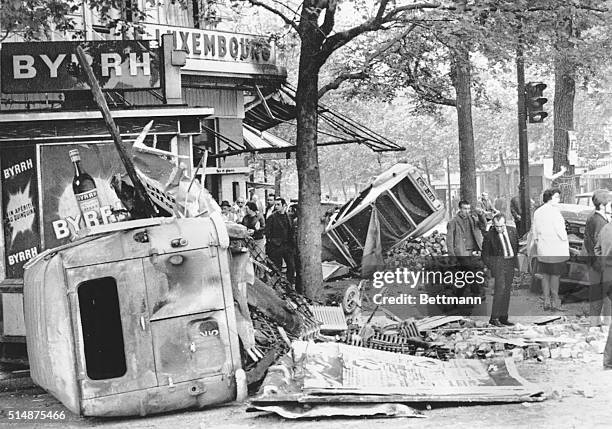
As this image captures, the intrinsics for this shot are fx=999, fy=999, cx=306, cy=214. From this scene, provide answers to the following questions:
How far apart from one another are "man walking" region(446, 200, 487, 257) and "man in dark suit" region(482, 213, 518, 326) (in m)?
1.93

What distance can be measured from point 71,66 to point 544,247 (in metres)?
7.25

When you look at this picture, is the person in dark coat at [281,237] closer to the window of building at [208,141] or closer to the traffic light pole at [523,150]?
the traffic light pole at [523,150]

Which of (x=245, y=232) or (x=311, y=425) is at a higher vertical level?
(x=245, y=232)

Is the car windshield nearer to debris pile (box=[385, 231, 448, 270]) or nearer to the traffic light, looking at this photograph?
debris pile (box=[385, 231, 448, 270])

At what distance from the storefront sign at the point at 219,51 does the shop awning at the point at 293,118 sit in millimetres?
716

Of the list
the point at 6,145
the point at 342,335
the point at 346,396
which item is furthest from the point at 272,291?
the point at 6,145

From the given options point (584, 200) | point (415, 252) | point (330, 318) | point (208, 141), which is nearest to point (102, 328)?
point (330, 318)

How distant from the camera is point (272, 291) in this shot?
1068cm

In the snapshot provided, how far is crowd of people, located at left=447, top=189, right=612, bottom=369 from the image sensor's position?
42.0 feet

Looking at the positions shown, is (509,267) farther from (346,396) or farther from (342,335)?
(346,396)

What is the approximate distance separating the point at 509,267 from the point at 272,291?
411 centimetres

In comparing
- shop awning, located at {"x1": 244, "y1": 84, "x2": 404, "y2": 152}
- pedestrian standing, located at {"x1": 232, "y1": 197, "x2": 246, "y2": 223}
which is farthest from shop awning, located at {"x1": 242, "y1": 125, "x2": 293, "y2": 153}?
pedestrian standing, located at {"x1": 232, "y1": 197, "x2": 246, "y2": 223}

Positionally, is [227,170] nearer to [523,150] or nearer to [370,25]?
[523,150]

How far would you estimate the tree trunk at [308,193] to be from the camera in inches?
617
